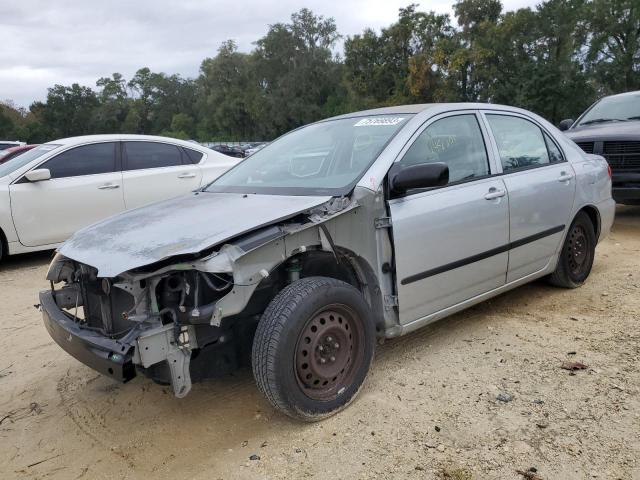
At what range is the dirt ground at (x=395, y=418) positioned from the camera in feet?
8.02

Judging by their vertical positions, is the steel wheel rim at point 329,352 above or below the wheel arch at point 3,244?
below

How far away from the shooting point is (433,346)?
12.1ft

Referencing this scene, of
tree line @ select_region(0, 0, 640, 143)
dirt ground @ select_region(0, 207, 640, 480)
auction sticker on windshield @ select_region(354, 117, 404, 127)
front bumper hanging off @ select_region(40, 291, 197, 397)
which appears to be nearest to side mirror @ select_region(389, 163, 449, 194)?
auction sticker on windshield @ select_region(354, 117, 404, 127)

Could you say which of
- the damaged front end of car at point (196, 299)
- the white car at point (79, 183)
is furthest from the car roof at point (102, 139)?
the damaged front end of car at point (196, 299)

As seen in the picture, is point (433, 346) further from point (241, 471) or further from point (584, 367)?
point (241, 471)

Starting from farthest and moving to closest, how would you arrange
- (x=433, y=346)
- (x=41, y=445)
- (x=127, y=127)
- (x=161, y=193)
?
(x=127, y=127), (x=161, y=193), (x=433, y=346), (x=41, y=445)

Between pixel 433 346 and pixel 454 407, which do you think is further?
pixel 433 346

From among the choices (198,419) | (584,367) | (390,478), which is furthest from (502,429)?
(198,419)

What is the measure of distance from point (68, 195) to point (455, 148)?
4.93 meters

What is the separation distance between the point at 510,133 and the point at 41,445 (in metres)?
3.71

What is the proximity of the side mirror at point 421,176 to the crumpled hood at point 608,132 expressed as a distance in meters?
5.37

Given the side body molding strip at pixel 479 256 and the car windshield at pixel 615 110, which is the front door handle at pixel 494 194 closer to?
the side body molding strip at pixel 479 256

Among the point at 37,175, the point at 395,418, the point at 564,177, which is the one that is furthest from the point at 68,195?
the point at 564,177

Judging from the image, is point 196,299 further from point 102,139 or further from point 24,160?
point 24,160
